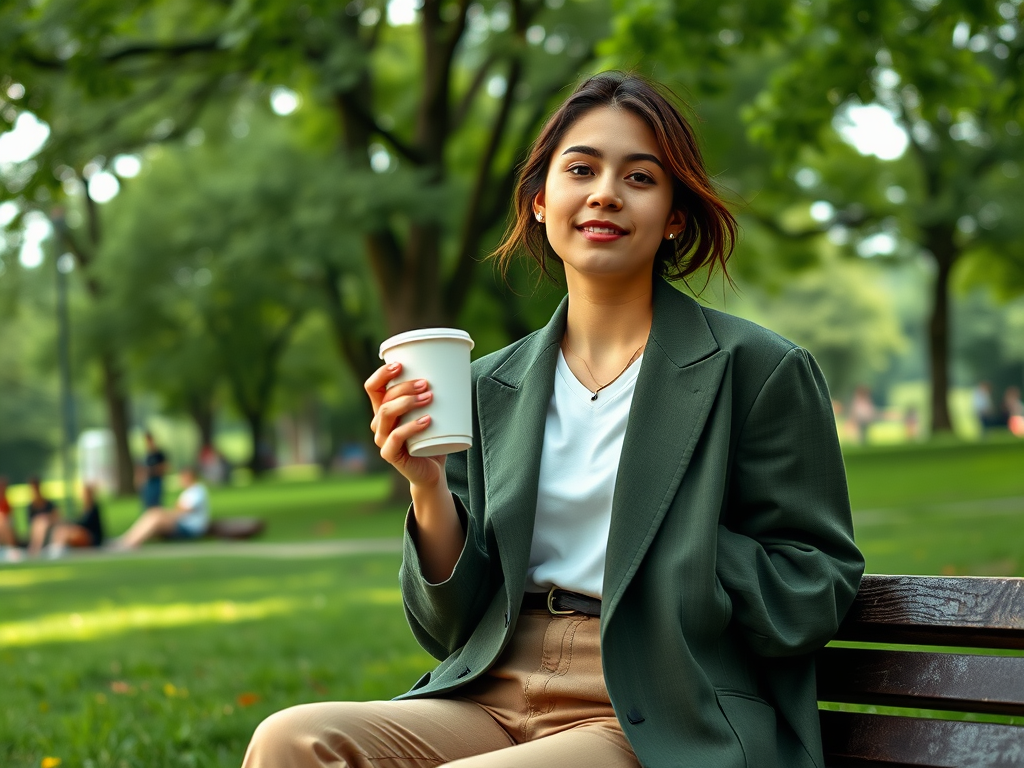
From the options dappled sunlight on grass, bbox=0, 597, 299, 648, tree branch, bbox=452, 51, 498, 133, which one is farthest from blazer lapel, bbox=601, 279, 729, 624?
tree branch, bbox=452, 51, 498, 133

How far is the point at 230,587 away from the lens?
40.8 ft

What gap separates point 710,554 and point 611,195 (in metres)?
0.75

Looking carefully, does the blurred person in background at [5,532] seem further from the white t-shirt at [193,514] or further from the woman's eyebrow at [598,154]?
the woman's eyebrow at [598,154]

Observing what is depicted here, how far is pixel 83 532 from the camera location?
66.7 feet

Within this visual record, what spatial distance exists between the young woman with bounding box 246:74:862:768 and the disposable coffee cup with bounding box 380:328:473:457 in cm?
3

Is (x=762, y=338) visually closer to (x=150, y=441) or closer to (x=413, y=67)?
(x=150, y=441)

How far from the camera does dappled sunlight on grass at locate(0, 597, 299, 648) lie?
899cm

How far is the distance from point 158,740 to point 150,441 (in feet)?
61.6

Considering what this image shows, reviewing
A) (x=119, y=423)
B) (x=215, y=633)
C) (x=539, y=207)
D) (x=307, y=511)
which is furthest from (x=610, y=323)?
(x=119, y=423)

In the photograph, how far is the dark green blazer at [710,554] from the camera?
7.43 feet

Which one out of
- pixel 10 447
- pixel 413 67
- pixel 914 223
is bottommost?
pixel 10 447

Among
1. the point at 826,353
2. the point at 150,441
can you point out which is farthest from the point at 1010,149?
the point at 826,353

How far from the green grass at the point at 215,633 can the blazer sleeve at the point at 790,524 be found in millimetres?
2821

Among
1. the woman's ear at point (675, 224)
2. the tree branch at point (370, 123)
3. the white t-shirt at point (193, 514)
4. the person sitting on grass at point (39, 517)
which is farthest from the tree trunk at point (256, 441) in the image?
the woman's ear at point (675, 224)
